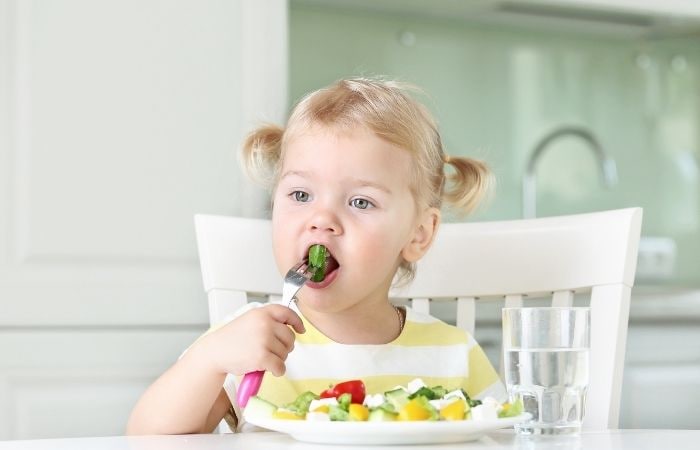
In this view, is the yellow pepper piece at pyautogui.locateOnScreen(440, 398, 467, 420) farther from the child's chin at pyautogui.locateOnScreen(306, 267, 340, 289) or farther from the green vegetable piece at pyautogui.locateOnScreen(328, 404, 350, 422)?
the child's chin at pyautogui.locateOnScreen(306, 267, 340, 289)

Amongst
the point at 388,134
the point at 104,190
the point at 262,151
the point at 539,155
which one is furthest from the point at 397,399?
the point at 539,155

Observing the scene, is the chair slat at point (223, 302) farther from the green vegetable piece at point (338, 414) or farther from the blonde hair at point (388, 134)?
the green vegetable piece at point (338, 414)

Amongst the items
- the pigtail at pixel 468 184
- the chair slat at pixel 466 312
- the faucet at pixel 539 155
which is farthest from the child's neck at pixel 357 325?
the faucet at pixel 539 155

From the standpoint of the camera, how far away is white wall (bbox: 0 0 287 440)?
5.21ft

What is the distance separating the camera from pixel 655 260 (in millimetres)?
2873

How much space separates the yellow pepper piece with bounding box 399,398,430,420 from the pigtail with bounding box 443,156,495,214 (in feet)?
2.35

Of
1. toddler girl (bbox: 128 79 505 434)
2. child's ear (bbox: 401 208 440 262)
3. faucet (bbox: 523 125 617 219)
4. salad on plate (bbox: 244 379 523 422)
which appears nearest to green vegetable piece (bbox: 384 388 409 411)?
salad on plate (bbox: 244 379 523 422)

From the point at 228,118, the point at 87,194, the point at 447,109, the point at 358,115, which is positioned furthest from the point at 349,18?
the point at 358,115

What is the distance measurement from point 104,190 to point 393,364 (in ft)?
1.85

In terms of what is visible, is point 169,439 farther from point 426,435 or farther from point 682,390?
point 682,390

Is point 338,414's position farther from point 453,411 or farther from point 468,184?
point 468,184

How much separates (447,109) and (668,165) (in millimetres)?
725

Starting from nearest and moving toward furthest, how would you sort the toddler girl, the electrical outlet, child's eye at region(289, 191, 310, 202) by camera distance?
the toddler girl < child's eye at region(289, 191, 310, 202) < the electrical outlet

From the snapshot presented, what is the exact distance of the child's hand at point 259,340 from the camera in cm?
107
